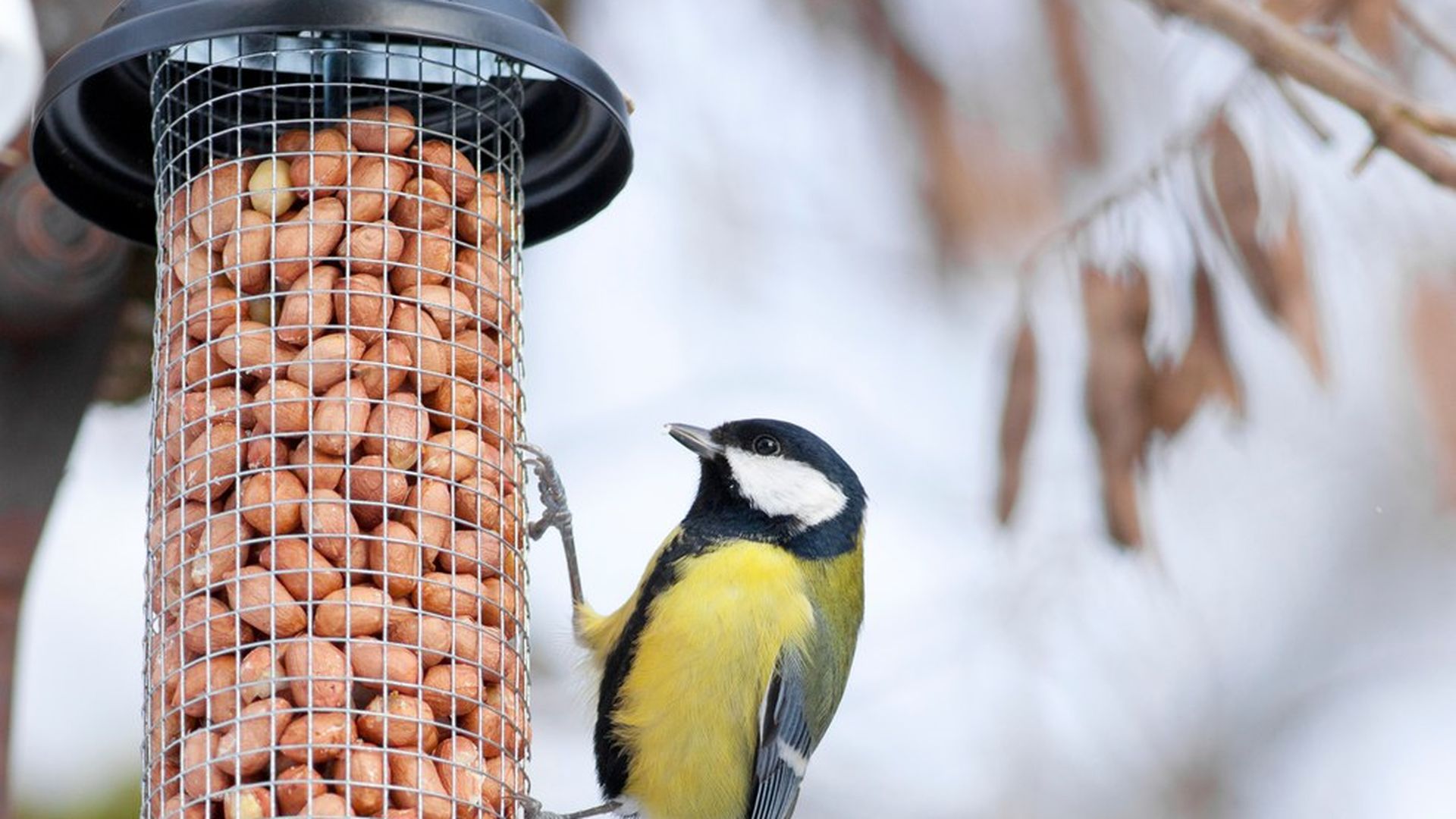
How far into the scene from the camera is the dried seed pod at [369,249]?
2631 millimetres

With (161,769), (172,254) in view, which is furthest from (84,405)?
(161,769)

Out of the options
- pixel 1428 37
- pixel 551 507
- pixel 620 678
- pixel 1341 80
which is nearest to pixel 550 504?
pixel 551 507

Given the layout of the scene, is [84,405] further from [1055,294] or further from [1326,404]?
[1326,404]

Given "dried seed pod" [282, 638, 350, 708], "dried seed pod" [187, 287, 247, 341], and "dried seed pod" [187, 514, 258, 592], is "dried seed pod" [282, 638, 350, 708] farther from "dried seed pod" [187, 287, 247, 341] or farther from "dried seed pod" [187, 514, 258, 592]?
"dried seed pod" [187, 287, 247, 341]

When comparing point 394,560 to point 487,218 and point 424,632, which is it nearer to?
point 424,632

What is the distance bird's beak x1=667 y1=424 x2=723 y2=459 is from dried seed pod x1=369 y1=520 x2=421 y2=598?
1015 millimetres

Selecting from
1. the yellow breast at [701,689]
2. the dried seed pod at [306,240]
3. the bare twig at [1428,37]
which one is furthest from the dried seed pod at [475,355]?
the bare twig at [1428,37]

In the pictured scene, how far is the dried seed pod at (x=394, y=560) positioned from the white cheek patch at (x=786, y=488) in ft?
3.27

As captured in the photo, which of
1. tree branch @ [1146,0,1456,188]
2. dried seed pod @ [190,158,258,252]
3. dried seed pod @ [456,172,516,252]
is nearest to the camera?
dried seed pod @ [190,158,258,252]

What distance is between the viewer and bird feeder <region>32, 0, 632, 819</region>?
2.46 meters

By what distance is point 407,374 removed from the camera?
2639mm

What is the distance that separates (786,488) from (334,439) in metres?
1.13

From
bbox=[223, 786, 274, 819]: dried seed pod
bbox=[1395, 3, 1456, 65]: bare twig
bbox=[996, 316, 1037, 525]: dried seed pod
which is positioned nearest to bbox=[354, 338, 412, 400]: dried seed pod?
bbox=[223, 786, 274, 819]: dried seed pod

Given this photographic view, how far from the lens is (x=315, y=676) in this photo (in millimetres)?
2463
